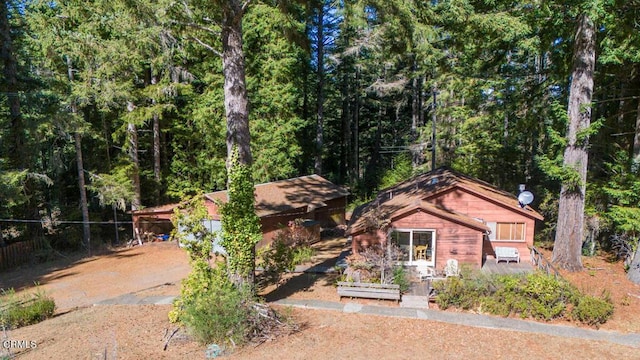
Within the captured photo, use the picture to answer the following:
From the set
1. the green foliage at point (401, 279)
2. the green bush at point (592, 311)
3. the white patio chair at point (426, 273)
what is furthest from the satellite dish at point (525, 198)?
the green foliage at point (401, 279)

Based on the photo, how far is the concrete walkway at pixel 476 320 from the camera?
28.6ft

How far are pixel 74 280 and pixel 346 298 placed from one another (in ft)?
39.9

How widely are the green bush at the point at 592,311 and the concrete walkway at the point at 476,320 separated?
0.35 meters

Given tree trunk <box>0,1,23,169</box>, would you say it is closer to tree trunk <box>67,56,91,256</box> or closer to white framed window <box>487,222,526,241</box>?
tree trunk <box>67,56,91,256</box>

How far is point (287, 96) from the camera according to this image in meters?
23.8

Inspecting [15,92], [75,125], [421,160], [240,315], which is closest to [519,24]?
[240,315]

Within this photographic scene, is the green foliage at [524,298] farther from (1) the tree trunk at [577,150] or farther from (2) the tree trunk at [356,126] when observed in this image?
(2) the tree trunk at [356,126]

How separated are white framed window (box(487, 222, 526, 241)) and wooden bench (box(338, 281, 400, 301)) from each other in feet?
20.8

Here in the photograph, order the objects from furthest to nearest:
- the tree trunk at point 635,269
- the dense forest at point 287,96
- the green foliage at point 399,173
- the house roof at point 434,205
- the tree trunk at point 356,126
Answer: the tree trunk at point 356,126 → the green foliage at point 399,173 → the house roof at point 434,205 → the tree trunk at point 635,269 → the dense forest at point 287,96

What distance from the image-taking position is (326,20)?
2855cm

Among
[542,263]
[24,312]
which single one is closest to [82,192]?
[24,312]

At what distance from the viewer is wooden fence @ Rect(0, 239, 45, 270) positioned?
683 inches

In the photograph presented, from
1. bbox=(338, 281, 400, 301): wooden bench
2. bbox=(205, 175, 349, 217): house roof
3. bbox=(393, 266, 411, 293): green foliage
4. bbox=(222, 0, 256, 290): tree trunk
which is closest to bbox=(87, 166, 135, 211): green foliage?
bbox=(205, 175, 349, 217): house roof

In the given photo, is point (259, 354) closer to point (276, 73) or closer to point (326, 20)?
point (276, 73)
